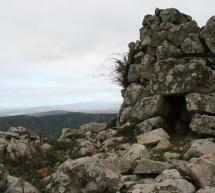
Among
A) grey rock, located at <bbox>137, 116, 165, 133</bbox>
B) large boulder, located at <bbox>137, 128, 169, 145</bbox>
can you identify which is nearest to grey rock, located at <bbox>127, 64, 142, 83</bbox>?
grey rock, located at <bbox>137, 116, 165, 133</bbox>

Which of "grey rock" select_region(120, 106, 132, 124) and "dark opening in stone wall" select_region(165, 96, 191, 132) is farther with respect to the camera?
"grey rock" select_region(120, 106, 132, 124)

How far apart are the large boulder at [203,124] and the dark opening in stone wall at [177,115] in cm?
133

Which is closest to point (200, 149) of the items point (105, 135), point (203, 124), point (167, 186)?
point (203, 124)

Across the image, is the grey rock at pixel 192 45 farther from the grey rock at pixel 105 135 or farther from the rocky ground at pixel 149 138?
A: the grey rock at pixel 105 135

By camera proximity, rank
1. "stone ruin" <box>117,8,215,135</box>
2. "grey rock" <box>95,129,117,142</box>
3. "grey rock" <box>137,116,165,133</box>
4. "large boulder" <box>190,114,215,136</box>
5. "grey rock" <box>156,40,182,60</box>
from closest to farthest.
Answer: "large boulder" <box>190,114,215,136</box> < "stone ruin" <box>117,8,215,135</box> < "grey rock" <box>137,116,165,133</box> < "grey rock" <box>95,129,117,142</box> < "grey rock" <box>156,40,182,60</box>

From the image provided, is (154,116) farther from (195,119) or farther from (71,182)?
(71,182)

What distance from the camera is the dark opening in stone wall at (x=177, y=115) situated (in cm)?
2088

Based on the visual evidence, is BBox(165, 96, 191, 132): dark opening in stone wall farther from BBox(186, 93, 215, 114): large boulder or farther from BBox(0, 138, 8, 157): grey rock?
BBox(0, 138, 8, 157): grey rock

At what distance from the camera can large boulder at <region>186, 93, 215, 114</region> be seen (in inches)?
775

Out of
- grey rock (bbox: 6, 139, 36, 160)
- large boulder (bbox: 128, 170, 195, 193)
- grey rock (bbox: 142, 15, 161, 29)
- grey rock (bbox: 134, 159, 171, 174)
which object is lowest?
large boulder (bbox: 128, 170, 195, 193)

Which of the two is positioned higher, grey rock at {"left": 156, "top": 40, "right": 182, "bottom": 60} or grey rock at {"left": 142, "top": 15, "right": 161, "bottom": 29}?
grey rock at {"left": 142, "top": 15, "right": 161, "bottom": 29}

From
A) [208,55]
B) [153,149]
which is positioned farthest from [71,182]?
[208,55]

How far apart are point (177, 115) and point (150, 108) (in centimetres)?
140

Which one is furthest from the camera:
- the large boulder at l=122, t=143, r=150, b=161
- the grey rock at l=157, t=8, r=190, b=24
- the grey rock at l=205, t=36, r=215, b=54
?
the grey rock at l=157, t=8, r=190, b=24
